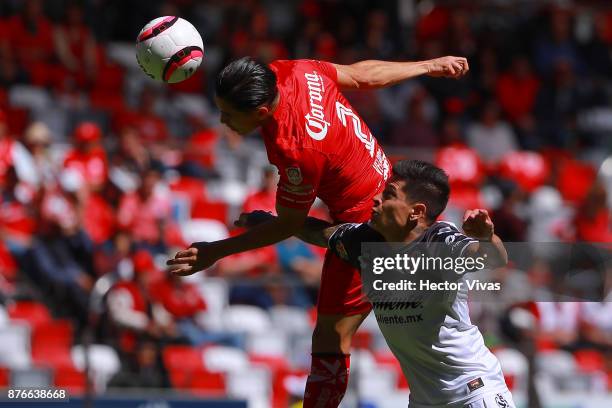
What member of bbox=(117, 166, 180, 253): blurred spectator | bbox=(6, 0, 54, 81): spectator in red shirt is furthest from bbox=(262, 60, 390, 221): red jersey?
bbox=(6, 0, 54, 81): spectator in red shirt

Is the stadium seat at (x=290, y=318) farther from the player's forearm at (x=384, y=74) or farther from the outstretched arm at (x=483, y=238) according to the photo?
the outstretched arm at (x=483, y=238)

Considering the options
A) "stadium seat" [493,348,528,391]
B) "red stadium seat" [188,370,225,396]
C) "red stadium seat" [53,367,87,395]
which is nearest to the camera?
"red stadium seat" [53,367,87,395]

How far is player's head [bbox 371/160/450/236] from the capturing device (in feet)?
17.6

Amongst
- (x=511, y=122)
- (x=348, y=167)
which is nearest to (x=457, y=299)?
(x=348, y=167)

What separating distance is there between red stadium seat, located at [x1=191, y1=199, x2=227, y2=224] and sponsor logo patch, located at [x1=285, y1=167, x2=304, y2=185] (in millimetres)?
5922

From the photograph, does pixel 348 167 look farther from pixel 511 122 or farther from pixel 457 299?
pixel 511 122

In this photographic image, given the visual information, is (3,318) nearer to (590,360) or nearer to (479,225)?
(590,360)

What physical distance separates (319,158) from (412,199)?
789 millimetres

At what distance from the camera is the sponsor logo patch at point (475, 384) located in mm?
5328

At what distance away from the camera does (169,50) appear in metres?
6.35

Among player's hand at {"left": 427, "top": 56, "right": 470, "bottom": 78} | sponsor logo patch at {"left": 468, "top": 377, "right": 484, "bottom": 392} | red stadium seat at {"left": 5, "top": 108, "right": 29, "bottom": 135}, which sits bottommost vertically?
sponsor logo patch at {"left": 468, "top": 377, "right": 484, "bottom": 392}

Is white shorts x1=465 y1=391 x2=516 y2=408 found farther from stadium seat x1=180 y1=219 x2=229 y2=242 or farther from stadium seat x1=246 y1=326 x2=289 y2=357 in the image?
stadium seat x1=180 y1=219 x2=229 y2=242

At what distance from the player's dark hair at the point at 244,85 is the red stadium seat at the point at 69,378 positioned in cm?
361

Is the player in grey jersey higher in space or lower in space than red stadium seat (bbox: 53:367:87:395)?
lower
